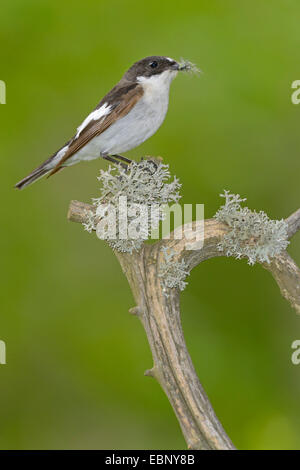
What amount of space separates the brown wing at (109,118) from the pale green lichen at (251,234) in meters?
0.65

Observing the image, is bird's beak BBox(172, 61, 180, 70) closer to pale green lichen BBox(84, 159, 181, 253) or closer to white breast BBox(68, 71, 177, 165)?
white breast BBox(68, 71, 177, 165)

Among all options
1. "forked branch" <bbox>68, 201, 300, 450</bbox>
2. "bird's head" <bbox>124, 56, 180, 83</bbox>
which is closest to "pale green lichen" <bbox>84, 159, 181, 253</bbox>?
"forked branch" <bbox>68, 201, 300, 450</bbox>

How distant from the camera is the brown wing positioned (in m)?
3.30

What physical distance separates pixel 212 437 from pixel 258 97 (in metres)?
2.61

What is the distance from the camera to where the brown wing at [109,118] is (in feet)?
10.8

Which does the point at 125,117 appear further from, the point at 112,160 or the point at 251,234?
the point at 251,234

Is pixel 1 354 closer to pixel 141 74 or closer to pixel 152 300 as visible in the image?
pixel 152 300

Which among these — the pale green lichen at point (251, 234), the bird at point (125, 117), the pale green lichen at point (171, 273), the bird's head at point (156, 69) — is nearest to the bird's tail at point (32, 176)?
the bird at point (125, 117)

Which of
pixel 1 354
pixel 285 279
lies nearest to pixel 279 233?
pixel 285 279

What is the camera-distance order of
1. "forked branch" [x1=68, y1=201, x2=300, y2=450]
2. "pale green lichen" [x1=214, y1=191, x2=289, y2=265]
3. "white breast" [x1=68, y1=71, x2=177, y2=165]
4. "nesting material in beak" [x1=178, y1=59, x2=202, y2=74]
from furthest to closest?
1. "nesting material in beak" [x1=178, y1=59, x2=202, y2=74]
2. "white breast" [x1=68, y1=71, x2=177, y2=165]
3. "pale green lichen" [x1=214, y1=191, x2=289, y2=265]
4. "forked branch" [x1=68, y1=201, x2=300, y2=450]

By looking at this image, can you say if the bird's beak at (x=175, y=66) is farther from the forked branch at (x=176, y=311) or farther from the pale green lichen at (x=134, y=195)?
the forked branch at (x=176, y=311)

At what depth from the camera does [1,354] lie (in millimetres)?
4633

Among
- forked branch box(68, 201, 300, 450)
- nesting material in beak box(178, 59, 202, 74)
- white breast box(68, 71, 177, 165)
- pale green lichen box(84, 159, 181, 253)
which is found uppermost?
nesting material in beak box(178, 59, 202, 74)

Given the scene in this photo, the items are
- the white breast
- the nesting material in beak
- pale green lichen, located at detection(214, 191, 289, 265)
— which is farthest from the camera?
the nesting material in beak
